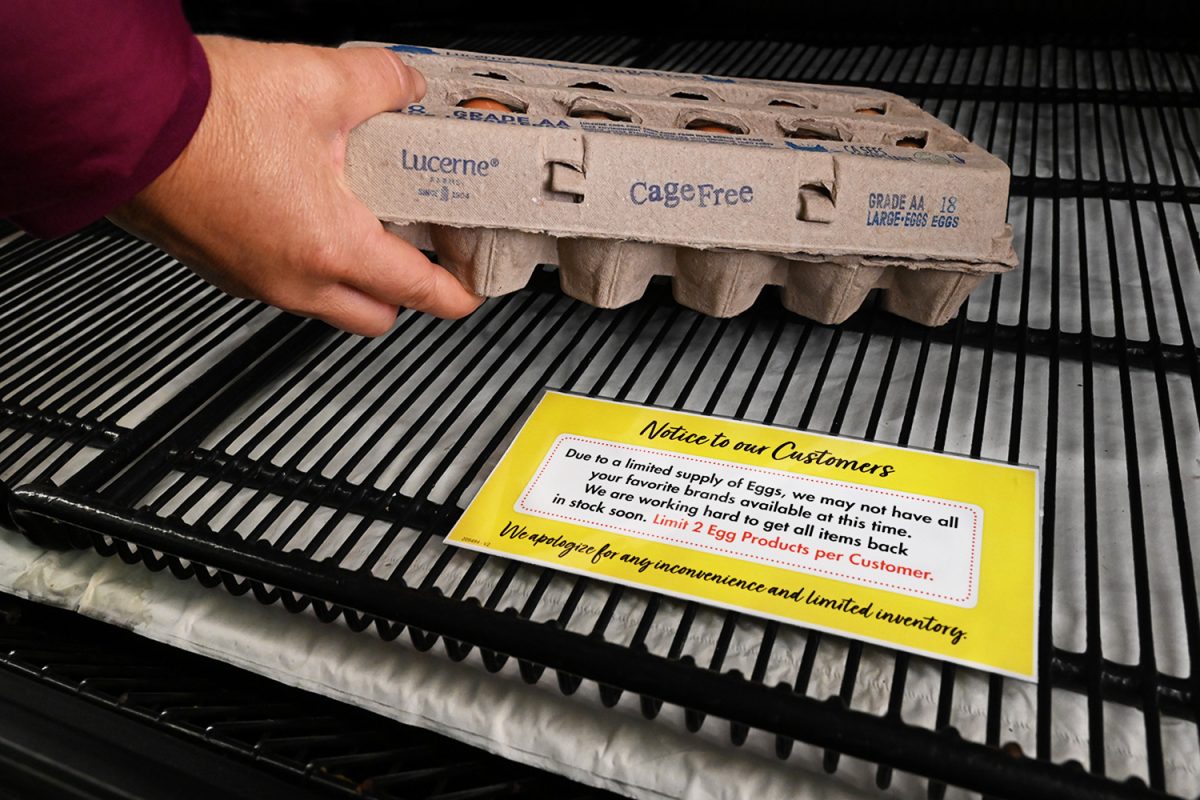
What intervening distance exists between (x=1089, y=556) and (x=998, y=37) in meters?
1.09

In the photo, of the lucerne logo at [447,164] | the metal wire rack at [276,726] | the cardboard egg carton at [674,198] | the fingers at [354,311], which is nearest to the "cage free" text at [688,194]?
the cardboard egg carton at [674,198]

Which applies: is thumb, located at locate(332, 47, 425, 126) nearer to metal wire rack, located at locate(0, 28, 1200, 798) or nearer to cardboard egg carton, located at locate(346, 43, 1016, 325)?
cardboard egg carton, located at locate(346, 43, 1016, 325)

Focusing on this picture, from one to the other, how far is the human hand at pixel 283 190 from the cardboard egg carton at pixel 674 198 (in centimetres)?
4

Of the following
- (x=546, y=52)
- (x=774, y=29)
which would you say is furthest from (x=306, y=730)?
(x=774, y=29)

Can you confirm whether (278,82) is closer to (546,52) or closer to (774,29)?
(546,52)

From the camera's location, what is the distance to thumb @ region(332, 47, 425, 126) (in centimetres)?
61

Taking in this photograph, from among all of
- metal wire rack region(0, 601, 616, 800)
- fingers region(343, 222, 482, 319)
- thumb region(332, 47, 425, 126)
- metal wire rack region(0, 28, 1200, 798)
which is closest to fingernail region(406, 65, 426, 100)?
thumb region(332, 47, 425, 126)

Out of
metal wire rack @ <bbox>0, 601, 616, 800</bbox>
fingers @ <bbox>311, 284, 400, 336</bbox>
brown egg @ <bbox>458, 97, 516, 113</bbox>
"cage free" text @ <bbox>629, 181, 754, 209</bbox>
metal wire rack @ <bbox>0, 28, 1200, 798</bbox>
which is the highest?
brown egg @ <bbox>458, 97, 516, 113</bbox>

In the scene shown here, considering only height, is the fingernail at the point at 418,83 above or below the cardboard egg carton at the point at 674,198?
above

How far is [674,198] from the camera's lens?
26.4 inches

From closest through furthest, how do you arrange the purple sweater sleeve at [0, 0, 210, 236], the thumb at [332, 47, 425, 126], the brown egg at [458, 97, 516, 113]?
the purple sweater sleeve at [0, 0, 210, 236] < the thumb at [332, 47, 425, 126] < the brown egg at [458, 97, 516, 113]

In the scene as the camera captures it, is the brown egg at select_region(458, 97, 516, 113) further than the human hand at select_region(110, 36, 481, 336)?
Yes

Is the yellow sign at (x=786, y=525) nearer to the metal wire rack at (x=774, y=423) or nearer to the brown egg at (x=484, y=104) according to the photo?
the metal wire rack at (x=774, y=423)

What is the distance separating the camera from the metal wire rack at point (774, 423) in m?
0.52
